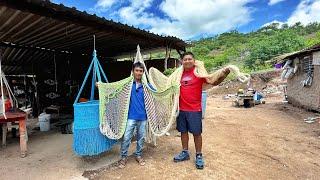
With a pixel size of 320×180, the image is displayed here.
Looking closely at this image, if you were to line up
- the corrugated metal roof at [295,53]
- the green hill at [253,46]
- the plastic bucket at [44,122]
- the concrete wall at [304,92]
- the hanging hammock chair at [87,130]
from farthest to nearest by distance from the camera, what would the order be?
the green hill at [253,46] < the concrete wall at [304,92] < the corrugated metal roof at [295,53] < the plastic bucket at [44,122] < the hanging hammock chair at [87,130]

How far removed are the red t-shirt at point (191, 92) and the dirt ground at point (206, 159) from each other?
0.78m

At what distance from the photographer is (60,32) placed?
17.8 ft

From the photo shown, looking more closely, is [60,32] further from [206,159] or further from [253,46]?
[253,46]

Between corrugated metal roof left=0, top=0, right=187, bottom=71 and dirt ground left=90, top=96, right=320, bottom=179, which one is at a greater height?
corrugated metal roof left=0, top=0, right=187, bottom=71

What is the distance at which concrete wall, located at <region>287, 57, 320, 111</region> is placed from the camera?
814 centimetres

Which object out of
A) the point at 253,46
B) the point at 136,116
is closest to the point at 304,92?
the point at 136,116

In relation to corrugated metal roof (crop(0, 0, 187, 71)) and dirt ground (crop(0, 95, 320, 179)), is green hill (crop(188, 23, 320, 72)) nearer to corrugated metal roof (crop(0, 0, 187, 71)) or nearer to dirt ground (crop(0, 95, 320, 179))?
corrugated metal roof (crop(0, 0, 187, 71))

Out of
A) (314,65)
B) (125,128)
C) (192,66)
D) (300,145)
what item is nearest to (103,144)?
(125,128)

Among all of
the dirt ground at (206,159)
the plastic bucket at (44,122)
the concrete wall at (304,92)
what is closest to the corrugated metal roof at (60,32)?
the plastic bucket at (44,122)

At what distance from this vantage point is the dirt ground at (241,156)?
3.40 m

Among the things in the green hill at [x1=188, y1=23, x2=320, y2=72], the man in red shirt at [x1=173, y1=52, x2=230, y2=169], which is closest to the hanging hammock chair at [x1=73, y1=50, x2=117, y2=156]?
the man in red shirt at [x1=173, y1=52, x2=230, y2=169]

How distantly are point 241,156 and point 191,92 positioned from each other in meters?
1.33

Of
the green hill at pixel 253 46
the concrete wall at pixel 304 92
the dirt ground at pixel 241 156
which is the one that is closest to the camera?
the dirt ground at pixel 241 156

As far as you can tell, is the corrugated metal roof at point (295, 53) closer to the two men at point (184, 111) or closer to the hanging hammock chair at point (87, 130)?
the two men at point (184, 111)
